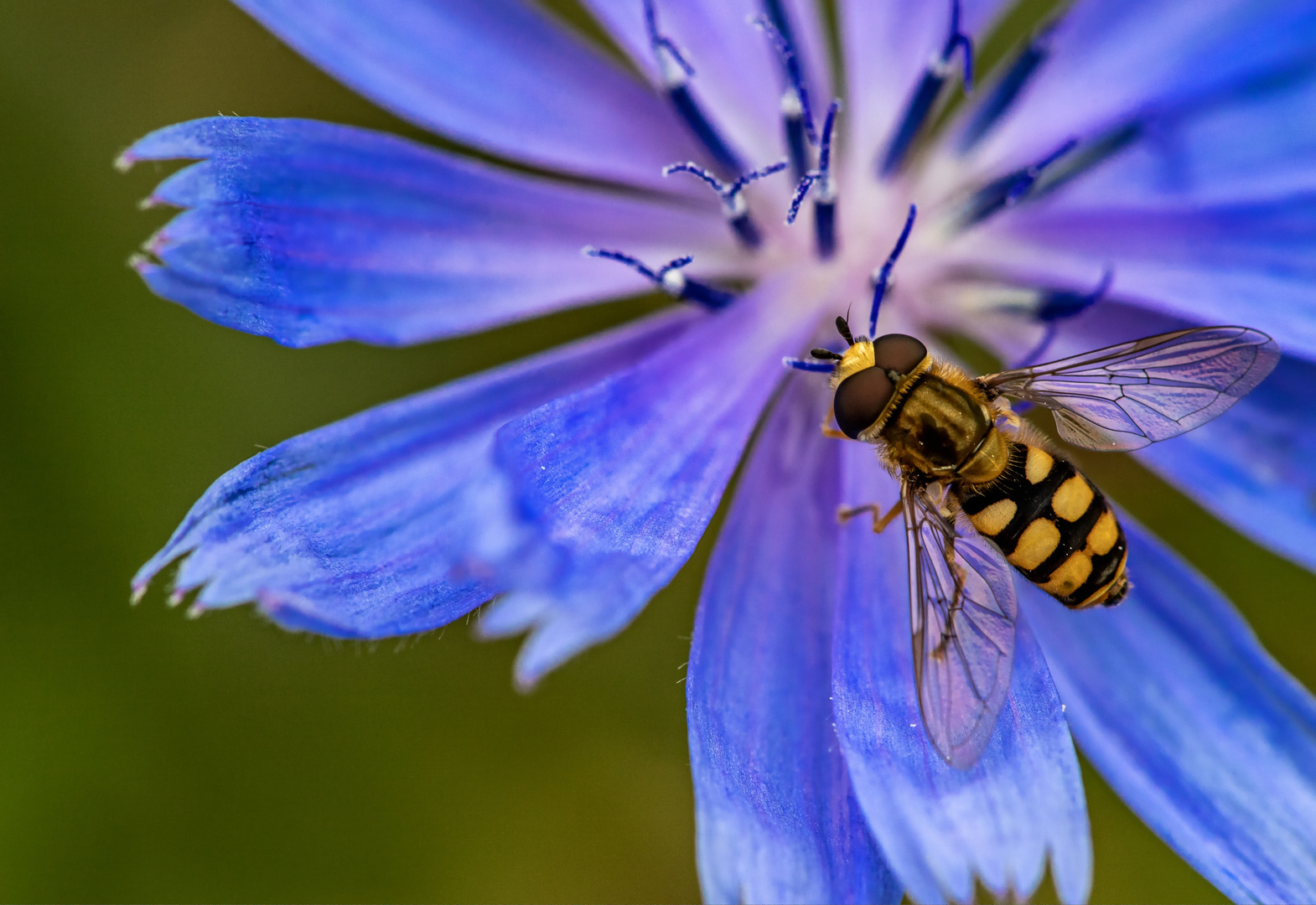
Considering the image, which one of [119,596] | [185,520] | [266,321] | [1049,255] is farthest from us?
[1049,255]

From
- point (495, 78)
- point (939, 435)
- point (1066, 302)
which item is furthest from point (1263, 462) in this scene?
point (495, 78)

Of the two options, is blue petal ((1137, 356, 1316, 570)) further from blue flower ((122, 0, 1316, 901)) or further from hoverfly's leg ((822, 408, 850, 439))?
hoverfly's leg ((822, 408, 850, 439))

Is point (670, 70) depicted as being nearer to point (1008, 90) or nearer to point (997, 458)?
point (1008, 90)

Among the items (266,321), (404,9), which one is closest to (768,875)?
(266,321)

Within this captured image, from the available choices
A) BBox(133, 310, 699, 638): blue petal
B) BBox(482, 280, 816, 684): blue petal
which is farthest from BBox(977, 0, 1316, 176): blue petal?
BBox(133, 310, 699, 638): blue petal

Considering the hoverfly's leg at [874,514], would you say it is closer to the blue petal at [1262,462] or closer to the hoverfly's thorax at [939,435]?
the hoverfly's thorax at [939,435]

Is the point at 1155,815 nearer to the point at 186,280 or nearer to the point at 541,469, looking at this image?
the point at 541,469
